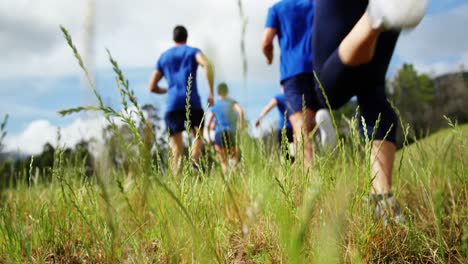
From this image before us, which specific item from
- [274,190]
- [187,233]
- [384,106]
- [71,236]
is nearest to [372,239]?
[274,190]

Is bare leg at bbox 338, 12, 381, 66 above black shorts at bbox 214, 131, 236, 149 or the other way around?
above

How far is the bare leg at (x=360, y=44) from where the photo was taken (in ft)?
4.14

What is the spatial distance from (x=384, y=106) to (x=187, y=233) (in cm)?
122

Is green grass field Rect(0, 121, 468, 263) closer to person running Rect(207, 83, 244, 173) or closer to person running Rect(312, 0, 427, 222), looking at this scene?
person running Rect(207, 83, 244, 173)

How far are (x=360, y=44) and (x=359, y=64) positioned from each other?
0.16 metres

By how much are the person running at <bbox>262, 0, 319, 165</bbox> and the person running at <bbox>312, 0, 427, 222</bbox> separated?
119cm

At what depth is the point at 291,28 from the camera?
3.26m

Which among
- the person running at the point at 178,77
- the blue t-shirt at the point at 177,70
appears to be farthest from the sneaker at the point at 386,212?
the blue t-shirt at the point at 177,70

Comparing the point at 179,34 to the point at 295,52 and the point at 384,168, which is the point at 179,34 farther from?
the point at 384,168

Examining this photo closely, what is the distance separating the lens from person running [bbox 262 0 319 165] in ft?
10.1

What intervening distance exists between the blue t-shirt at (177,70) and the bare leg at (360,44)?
313 centimetres

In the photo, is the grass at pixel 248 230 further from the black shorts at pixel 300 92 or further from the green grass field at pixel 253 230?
the black shorts at pixel 300 92

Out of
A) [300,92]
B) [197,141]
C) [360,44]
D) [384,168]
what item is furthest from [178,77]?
[360,44]

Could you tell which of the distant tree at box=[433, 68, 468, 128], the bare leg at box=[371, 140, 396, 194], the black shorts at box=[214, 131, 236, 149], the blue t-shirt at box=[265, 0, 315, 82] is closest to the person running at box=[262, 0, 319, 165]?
the blue t-shirt at box=[265, 0, 315, 82]
